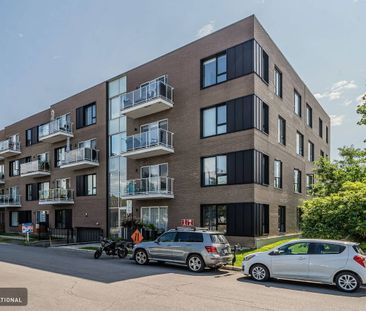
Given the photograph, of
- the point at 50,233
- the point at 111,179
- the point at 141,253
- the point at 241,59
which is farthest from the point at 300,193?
the point at 50,233

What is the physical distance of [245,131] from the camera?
758 inches

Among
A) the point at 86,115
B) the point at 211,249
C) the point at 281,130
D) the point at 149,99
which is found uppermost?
the point at 86,115

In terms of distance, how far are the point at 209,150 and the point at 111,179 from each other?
9.70 metres

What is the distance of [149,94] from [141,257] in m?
11.5

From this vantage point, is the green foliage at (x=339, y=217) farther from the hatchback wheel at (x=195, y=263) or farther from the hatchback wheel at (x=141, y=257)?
the hatchback wheel at (x=141, y=257)

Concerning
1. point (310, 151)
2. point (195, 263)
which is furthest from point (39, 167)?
point (310, 151)

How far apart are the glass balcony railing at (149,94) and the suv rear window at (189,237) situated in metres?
10.8

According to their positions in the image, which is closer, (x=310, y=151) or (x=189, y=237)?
(x=189, y=237)

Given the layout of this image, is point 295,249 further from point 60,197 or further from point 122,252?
point 60,197

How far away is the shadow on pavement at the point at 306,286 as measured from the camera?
32.5 ft

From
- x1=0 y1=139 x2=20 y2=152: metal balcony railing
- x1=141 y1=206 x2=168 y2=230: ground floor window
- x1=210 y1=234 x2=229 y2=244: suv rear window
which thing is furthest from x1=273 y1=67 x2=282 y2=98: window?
x1=0 y1=139 x2=20 y2=152: metal balcony railing

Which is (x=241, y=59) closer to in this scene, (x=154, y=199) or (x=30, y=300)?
(x=154, y=199)

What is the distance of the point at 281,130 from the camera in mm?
24297

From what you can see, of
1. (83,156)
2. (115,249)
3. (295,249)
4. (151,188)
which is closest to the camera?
(295,249)
